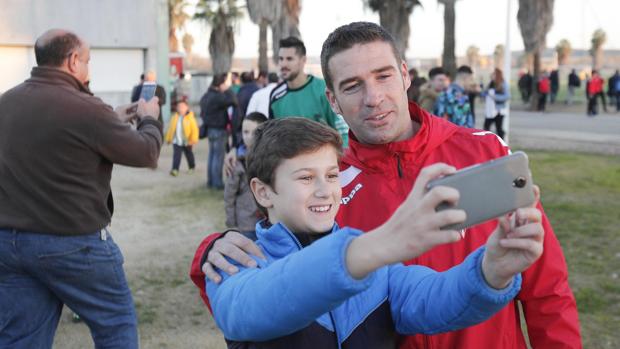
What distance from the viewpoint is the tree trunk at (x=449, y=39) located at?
81.8 ft

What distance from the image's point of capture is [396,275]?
1.90 meters

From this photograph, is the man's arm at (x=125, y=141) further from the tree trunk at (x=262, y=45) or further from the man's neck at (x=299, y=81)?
the tree trunk at (x=262, y=45)

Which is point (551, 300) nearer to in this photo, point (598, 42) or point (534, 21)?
point (534, 21)

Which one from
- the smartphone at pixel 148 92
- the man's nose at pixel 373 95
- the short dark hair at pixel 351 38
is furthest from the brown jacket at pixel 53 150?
the man's nose at pixel 373 95

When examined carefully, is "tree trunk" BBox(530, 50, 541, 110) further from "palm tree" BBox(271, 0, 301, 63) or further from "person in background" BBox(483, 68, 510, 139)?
"person in background" BBox(483, 68, 510, 139)

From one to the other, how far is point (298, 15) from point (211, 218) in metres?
24.8

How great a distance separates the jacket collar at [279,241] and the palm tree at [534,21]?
1135 inches

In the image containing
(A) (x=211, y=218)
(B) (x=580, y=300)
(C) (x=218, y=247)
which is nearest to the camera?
(C) (x=218, y=247)

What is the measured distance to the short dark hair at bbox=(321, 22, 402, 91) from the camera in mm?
2340

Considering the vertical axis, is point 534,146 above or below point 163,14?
below

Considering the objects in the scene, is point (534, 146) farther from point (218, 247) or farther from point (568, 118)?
point (218, 247)

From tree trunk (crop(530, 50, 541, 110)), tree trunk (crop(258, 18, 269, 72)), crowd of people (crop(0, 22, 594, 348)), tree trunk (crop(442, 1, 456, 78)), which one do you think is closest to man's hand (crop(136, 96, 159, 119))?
crowd of people (crop(0, 22, 594, 348))

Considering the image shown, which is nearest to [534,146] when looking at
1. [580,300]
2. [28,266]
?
[580,300]

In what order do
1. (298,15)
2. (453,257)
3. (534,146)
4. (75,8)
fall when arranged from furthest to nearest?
(298,15)
(75,8)
(534,146)
(453,257)
